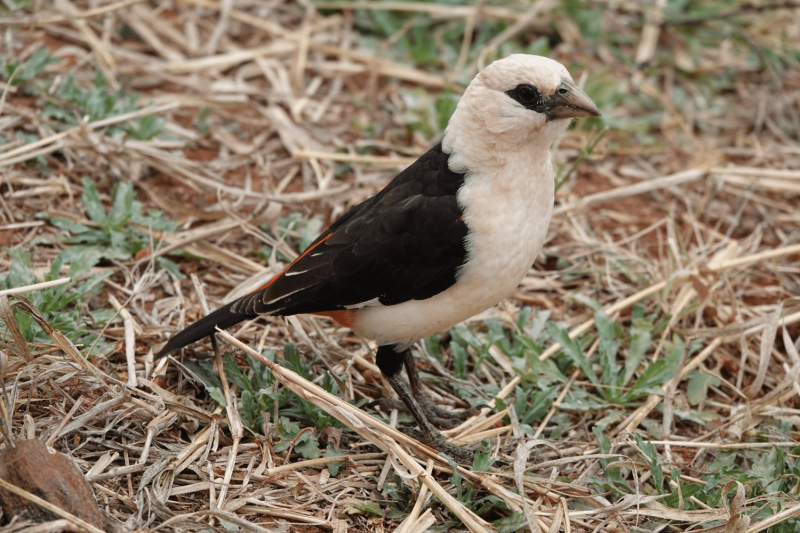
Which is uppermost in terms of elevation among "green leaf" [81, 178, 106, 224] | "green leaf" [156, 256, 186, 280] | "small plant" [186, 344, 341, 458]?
"green leaf" [81, 178, 106, 224]

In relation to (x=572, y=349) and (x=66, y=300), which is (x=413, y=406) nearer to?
(x=572, y=349)

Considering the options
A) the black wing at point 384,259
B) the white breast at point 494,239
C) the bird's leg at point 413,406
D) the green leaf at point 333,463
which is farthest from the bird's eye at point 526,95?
the green leaf at point 333,463

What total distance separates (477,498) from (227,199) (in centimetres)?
219

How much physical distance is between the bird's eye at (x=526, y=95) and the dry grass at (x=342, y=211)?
1231 mm

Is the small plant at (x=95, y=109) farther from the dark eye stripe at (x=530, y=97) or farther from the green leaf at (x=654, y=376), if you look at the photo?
the green leaf at (x=654, y=376)

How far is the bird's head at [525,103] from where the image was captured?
3199 mm

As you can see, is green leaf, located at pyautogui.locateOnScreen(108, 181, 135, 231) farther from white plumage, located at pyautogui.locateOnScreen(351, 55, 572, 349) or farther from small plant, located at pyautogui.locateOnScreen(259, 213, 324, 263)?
white plumage, located at pyautogui.locateOnScreen(351, 55, 572, 349)

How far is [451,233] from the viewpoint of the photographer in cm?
325

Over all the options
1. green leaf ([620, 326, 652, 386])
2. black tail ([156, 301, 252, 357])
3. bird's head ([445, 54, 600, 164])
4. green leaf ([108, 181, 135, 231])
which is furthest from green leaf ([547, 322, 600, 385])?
green leaf ([108, 181, 135, 231])

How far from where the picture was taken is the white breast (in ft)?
10.6

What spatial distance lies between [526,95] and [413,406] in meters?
1.35

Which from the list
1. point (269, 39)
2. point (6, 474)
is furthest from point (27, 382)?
point (269, 39)

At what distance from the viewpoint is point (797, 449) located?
353cm

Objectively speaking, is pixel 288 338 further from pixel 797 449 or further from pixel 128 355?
pixel 797 449
